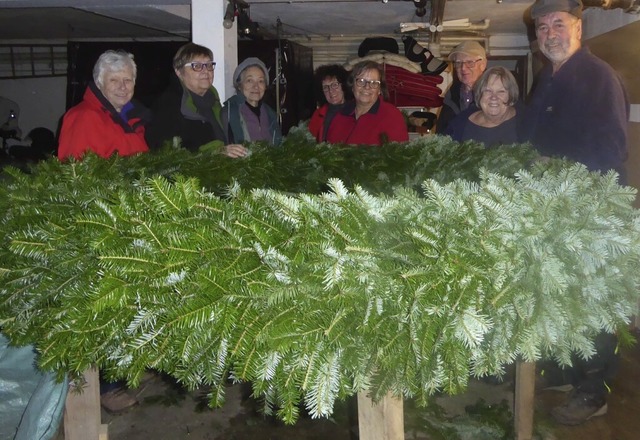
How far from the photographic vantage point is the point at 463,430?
283 cm

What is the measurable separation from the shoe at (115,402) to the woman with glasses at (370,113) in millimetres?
1807

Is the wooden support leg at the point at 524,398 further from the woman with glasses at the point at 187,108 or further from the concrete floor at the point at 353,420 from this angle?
the woman with glasses at the point at 187,108

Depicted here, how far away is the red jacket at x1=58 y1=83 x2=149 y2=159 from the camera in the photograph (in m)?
2.57

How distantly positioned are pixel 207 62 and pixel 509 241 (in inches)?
87.6

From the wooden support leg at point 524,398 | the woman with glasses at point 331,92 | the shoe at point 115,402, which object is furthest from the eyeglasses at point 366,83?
the shoe at point 115,402

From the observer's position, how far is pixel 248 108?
3.60 m

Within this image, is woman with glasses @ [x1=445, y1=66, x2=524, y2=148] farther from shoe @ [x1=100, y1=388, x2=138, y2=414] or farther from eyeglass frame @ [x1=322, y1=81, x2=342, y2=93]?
shoe @ [x1=100, y1=388, x2=138, y2=414]

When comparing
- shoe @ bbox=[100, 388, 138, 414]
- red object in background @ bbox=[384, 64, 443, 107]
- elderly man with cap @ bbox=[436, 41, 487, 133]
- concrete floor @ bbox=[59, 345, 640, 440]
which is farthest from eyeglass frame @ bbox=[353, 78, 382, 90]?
red object in background @ bbox=[384, 64, 443, 107]

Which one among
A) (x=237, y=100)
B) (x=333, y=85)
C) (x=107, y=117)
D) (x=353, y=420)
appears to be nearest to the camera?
(x=107, y=117)

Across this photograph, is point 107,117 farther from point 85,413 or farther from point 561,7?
point 561,7

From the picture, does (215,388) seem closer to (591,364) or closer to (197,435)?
(197,435)

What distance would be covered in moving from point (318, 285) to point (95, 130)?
5.90 feet

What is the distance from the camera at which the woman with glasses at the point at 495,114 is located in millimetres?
3055

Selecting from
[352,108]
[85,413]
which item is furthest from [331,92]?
[85,413]
